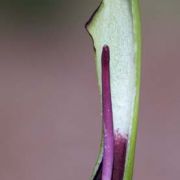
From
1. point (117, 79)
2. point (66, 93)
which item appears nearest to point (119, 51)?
point (117, 79)

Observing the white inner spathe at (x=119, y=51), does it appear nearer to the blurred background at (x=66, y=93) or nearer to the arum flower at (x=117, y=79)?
the arum flower at (x=117, y=79)

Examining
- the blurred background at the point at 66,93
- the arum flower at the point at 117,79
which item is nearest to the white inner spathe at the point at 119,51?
the arum flower at the point at 117,79

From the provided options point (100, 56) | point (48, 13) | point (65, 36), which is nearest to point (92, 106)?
point (65, 36)

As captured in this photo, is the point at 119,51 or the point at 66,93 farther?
the point at 66,93

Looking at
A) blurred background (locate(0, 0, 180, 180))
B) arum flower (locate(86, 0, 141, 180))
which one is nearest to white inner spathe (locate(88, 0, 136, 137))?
arum flower (locate(86, 0, 141, 180))

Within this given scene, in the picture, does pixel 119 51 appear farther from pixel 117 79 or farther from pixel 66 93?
pixel 66 93

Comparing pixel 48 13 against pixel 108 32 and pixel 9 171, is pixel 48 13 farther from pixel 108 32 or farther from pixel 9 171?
pixel 108 32

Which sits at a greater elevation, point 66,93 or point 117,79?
point 117,79
